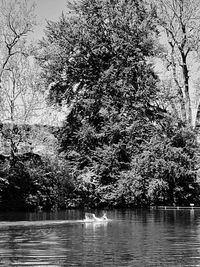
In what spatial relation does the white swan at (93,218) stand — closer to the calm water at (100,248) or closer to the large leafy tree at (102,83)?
the calm water at (100,248)

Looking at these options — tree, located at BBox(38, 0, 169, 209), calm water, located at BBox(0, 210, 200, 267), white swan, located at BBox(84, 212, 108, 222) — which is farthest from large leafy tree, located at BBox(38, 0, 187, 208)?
calm water, located at BBox(0, 210, 200, 267)

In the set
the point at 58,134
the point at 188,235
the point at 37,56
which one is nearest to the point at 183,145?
the point at 58,134

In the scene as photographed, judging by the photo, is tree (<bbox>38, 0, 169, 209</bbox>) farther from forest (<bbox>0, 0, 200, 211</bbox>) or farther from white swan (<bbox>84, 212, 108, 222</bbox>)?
white swan (<bbox>84, 212, 108, 222</bbox>)

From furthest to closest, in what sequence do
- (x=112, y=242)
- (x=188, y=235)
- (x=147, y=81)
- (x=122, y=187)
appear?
(x=147, y=81) → (x=122, y=187) → (x=188, y=235) → (x=112, y=242)

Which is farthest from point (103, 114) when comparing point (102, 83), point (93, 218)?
point (93, 218)

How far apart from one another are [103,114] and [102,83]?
3.06 metres

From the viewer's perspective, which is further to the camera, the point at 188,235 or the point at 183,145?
the point at 183,145

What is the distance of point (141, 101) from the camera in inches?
1796

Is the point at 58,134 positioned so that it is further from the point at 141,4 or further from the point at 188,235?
the point at 188,235

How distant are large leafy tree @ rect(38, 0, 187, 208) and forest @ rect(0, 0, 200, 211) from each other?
86mm

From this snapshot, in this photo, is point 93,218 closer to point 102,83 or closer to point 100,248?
point 100,248

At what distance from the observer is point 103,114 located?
4428cm

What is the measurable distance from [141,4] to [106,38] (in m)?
4.34

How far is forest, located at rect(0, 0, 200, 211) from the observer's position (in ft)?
136
